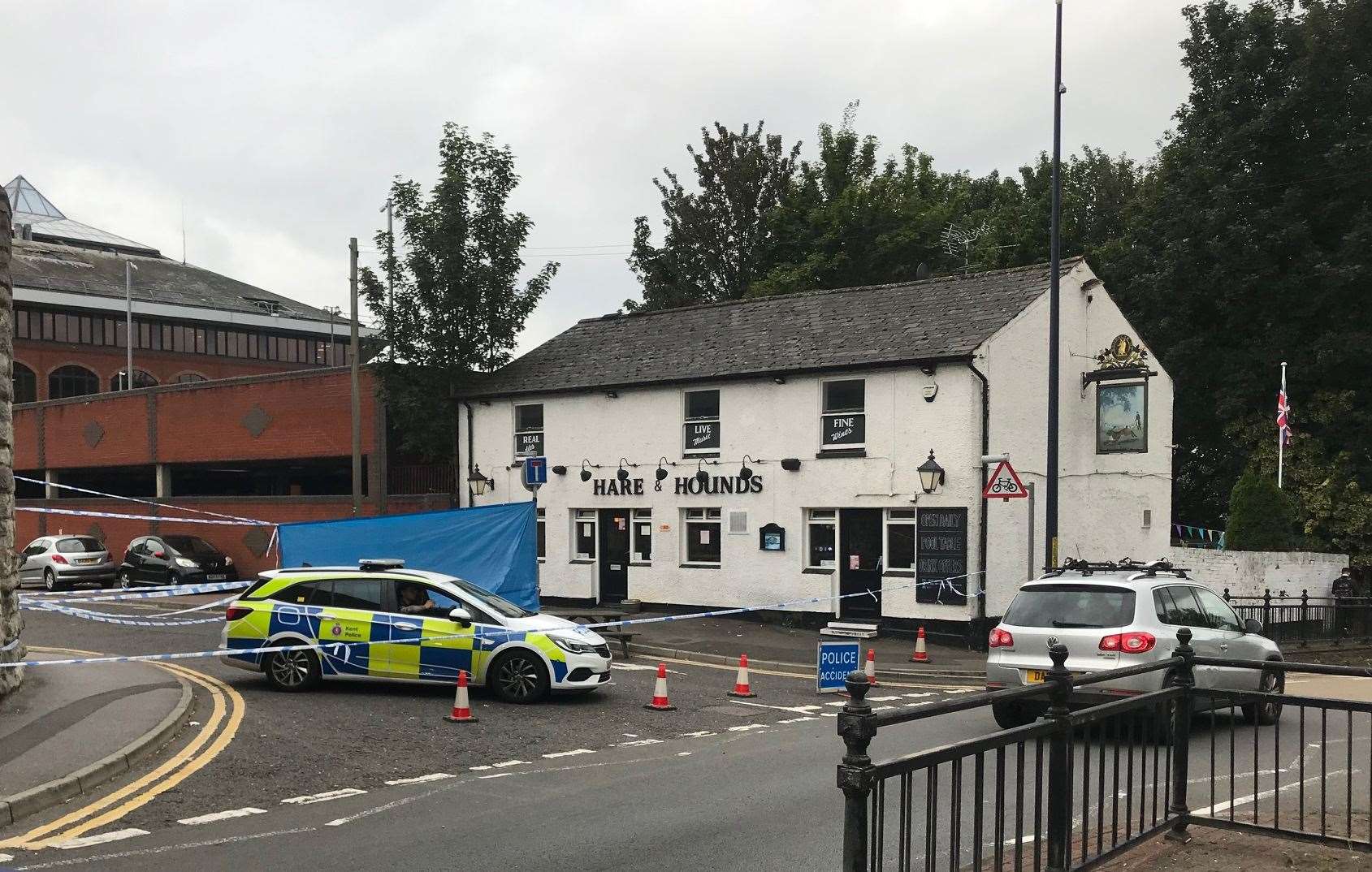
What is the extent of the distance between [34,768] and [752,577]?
17.1 metres

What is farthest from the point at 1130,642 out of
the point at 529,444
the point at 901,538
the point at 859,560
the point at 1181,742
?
the point at 529,444

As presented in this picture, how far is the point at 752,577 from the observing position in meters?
25.6

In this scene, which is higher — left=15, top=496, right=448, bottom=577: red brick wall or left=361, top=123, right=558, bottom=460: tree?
left=361, top=123, right=558, bottom=460: tree

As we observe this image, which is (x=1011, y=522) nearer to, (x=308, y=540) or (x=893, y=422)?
(x=893, y=422)

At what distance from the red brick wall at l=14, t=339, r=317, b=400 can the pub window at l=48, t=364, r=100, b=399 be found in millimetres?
254

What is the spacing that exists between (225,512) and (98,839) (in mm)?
31183

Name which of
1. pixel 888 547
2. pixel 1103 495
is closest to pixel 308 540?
pixel 888 547

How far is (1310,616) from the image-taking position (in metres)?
25.8

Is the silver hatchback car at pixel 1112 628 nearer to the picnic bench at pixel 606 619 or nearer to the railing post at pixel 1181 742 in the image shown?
the railing post at pixel 1181 742

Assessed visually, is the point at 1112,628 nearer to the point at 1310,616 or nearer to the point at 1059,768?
the point at 1059,768

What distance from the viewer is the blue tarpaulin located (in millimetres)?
20797

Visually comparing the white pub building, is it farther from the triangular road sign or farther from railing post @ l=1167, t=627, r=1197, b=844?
railing post @ l=1167, t=627, r=1197, b=844

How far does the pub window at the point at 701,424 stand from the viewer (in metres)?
26.6

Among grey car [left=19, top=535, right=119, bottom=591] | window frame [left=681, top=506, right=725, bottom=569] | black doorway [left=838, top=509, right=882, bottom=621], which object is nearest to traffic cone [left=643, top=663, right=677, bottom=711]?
black doorway [left=838, top=509, right=882, bottom=621]
